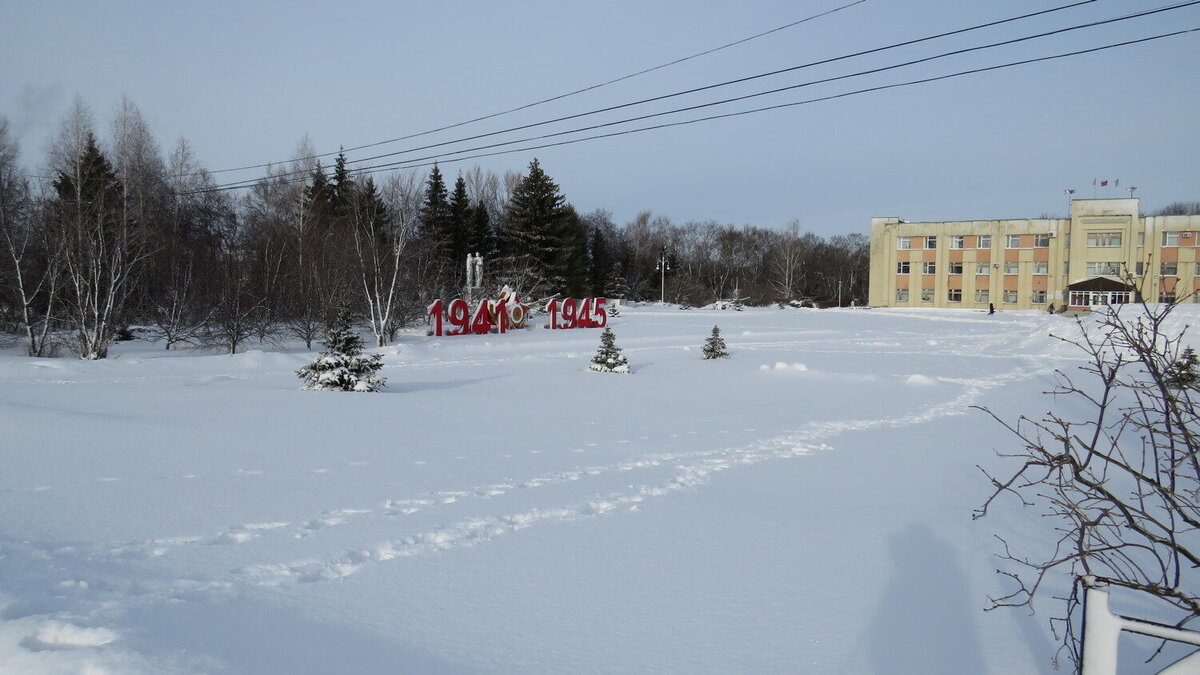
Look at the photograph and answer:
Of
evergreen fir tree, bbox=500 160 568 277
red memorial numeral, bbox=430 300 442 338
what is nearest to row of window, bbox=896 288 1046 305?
evergreen fir tree, bbox=500 160 568 277

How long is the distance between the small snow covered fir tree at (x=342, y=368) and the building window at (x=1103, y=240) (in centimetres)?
6937

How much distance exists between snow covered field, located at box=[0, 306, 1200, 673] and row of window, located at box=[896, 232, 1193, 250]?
63.0 meters

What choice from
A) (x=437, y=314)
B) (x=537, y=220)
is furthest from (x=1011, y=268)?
Answer: (x=437, y=314)

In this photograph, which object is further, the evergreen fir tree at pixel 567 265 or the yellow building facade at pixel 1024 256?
the yellow building facade at pixel 1024 256

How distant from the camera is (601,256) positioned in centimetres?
7331

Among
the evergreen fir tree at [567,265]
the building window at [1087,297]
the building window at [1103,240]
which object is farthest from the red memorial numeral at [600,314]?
the building window at [1103,240]

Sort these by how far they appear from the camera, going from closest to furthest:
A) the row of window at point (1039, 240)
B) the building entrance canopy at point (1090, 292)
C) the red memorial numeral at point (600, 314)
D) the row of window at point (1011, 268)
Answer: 1. the red memorial numeral at point (600, 314)
2. the building entrance canopy at point (1090, 292)
3. the row of window at point (1039, 240)
4. the row of window at point (1011, 268)

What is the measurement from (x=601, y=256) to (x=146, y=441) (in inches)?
2624

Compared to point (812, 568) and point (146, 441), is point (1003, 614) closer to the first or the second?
point (812, 568)

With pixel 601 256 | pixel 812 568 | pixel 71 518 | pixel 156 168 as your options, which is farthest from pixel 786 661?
pixel 601 256

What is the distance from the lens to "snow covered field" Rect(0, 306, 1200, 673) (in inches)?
136

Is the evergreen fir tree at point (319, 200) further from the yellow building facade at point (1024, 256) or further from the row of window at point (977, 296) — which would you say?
the row of window at point (977, 296)

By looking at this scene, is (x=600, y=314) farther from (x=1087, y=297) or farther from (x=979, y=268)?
(x=1087, y=297)

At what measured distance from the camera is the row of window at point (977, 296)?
215 ft
